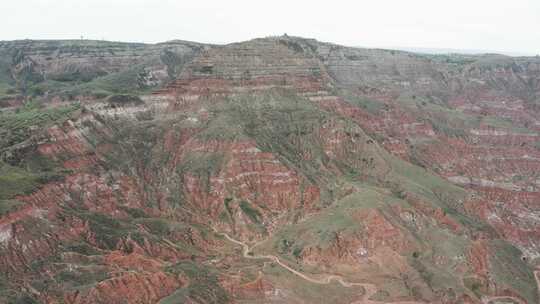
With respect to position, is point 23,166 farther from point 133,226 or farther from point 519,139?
point 519,139

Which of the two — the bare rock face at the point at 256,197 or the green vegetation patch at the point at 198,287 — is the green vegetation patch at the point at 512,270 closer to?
the bare rock face at the point at 256,197

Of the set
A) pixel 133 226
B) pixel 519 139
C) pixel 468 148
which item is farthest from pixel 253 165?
pixel 519 139

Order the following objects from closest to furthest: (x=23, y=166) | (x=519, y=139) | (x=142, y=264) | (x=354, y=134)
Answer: (x=142, y=264) < (x=23, y=166) < (x=354, y=134) < (x=519, y=139)

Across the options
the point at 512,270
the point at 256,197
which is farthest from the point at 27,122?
the point at 512,270

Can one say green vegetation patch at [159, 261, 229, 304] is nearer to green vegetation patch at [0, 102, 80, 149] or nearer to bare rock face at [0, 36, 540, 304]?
bare rock face at [0, 36, 540, 304]

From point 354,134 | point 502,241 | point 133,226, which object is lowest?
point 502,241

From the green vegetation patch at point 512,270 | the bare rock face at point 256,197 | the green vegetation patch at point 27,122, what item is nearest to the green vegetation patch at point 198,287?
the bare rock face at point 256,197

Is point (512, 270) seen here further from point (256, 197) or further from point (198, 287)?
point (198, 287)

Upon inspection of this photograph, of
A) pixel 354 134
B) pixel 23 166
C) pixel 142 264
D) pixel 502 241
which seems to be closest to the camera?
pixel 142 264
